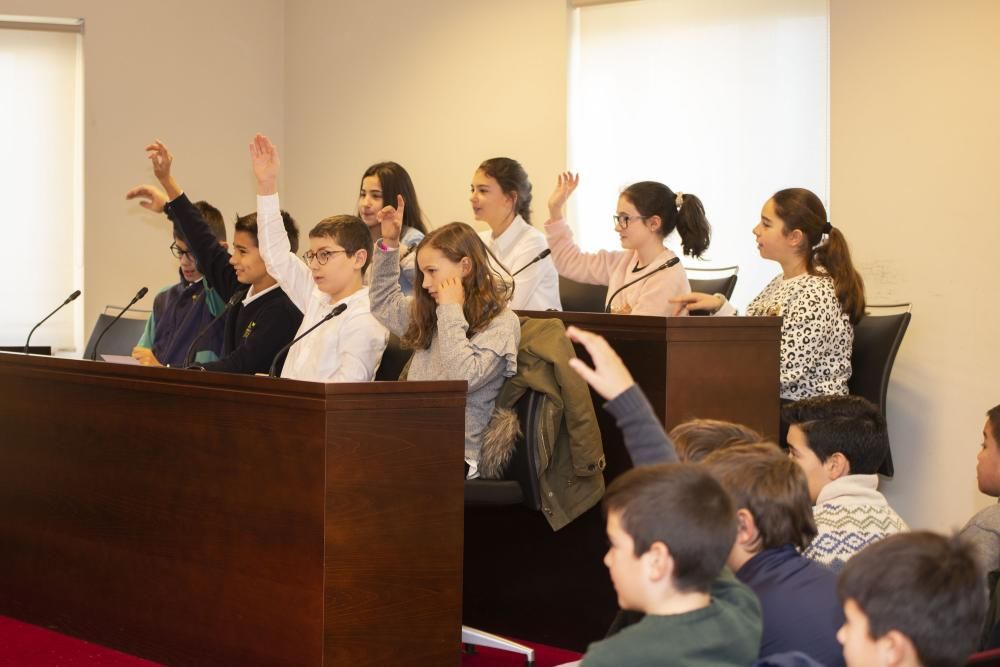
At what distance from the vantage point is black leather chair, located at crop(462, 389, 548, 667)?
3.37 metres

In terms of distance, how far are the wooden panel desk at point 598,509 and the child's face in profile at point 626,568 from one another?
171 centimetres

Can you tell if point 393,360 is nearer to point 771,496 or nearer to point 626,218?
point 626,218

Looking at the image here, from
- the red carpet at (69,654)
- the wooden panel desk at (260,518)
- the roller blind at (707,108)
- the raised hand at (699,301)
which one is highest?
the roller blind at (707,108)

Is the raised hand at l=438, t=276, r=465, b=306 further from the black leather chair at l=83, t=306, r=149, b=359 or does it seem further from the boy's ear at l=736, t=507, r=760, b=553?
the black leather chair at l=83, t=306, r=149, b=359

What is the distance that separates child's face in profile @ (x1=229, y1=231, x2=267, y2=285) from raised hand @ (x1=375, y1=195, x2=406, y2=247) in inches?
16.7

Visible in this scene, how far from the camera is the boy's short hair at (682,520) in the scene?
167cm

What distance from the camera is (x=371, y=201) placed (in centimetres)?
461

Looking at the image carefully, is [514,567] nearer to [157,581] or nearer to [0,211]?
[157,581]

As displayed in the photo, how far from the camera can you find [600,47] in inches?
233

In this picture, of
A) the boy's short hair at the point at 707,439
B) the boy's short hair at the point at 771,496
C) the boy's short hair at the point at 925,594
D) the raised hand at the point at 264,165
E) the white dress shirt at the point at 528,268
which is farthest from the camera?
the white dress shirt at the point at 528,268

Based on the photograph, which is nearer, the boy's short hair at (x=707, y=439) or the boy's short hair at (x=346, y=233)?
the boy's short hair at (x=707, y=439)

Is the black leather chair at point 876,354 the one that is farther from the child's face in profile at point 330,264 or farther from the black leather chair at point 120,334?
the black leather chair at point 120,334

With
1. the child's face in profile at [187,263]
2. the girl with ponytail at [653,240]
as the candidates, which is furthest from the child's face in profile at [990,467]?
the child's face in profile at [187,263]

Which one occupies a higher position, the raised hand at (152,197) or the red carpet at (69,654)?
the raised hand at (152,197)
